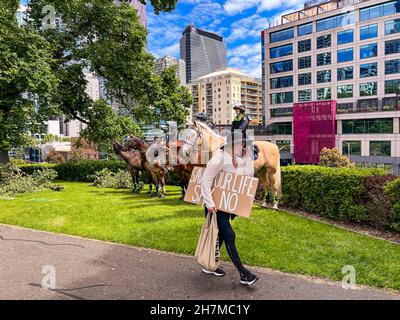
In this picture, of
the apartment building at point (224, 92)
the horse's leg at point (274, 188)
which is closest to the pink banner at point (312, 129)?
the horse's leg at point (274, 188)

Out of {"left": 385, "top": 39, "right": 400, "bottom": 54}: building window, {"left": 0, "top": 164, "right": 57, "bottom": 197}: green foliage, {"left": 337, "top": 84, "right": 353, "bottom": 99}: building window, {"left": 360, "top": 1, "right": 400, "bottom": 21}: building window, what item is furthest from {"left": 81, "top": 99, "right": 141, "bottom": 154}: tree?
{"left": 360, "top": 1, "right": 400, "bottom": 21}: building window

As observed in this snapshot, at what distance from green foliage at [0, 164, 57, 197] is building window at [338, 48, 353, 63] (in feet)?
183

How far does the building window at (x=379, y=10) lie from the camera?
51594mm

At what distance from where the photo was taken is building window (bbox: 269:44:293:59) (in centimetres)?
6488

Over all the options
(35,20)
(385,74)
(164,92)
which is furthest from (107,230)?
(385,74)

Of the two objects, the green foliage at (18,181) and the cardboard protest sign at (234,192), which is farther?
the green foliage at (18,181)

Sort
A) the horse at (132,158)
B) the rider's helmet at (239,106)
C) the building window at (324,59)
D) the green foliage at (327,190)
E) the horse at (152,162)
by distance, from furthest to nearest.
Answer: the building window at (324,59), the horse at (132,158), the horse at (152,162), the green foliage at (327,190), the rider's helmet at (239,106)

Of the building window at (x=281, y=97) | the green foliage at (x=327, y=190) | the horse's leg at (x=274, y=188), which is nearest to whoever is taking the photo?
the green foliage at (x=327, y=190)

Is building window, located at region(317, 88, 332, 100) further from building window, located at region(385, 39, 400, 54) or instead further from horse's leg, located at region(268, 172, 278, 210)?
horse's leg, located at region(268, 172, 278, 210)

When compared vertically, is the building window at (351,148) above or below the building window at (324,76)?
below

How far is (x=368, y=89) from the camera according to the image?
2175 inches

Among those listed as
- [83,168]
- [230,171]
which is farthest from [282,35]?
[230,171]

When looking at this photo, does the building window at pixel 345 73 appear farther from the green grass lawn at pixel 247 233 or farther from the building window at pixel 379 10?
the green grass lawn at pixel 247 233

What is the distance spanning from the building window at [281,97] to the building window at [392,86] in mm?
17503
